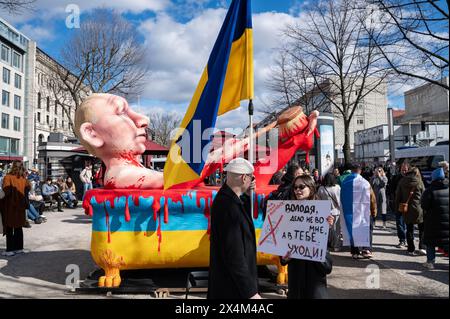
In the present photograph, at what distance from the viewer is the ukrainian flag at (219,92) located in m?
4.33

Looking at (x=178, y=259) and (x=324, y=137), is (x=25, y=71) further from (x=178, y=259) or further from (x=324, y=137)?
(x=178, y=259)

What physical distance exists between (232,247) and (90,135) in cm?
345

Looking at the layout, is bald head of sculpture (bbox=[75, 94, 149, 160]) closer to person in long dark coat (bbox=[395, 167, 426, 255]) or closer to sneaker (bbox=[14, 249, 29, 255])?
sneaker (bbox=[14, 249, 29, 255])

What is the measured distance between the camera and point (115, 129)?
521 cm

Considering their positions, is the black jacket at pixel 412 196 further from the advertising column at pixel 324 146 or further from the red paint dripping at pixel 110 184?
the advertising column at pixel 324 146

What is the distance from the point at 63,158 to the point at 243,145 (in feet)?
47.1

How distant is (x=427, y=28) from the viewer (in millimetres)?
9672

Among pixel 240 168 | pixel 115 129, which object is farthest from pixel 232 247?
pixel 115 129

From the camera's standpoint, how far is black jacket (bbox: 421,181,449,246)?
15.8 feet

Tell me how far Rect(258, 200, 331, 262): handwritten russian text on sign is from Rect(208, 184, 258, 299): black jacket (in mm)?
330

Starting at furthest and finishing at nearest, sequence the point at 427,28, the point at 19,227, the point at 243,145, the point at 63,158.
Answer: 1. the point at 63,158
2. the point at 427,28
3. the point at 19,227
4. the point at 243,145

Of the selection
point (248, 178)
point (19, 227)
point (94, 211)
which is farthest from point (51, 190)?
point (248, 178)

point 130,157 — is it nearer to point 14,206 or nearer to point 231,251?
point 14,206
